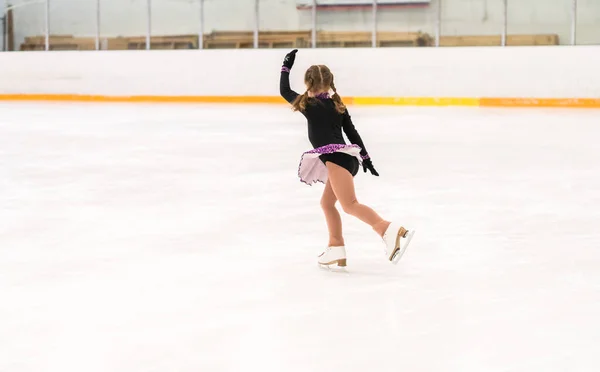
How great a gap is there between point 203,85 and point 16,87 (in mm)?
4072

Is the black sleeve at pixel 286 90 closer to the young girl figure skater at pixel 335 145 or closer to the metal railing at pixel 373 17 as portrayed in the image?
the young girl figure skater at pixel 335 145

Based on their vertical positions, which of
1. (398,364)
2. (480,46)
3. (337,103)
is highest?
(480,46)

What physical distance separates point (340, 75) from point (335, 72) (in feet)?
0.42

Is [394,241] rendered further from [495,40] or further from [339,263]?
[495,40]

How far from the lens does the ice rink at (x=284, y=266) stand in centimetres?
250

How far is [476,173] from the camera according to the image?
672 cm

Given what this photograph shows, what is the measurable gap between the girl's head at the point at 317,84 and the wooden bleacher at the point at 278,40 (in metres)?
13.3

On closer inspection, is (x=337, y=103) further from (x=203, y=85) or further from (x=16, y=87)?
(x=16, y=87)

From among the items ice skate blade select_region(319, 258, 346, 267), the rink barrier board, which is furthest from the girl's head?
the rink barrier board

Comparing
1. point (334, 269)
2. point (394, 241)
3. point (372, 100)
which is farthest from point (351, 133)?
point (372, 100)

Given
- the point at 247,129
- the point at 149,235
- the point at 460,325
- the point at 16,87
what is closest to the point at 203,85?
Answer: the point at 16,87

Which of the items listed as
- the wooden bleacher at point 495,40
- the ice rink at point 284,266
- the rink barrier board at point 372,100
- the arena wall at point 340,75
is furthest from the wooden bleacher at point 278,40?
the ice rink at point 284,266

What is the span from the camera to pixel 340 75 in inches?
647

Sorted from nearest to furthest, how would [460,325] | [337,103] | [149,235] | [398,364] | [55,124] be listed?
[398,364]
[460,325]
[337,103]
[149,235]
[55,124]
